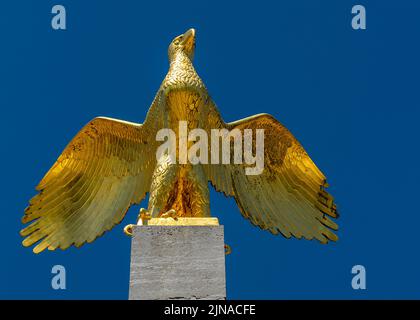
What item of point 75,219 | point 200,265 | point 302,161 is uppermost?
point 302,161

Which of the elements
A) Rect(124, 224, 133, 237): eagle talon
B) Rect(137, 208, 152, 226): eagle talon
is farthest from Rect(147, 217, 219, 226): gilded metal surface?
Rect(124, 224, 133, 237): eagle talon

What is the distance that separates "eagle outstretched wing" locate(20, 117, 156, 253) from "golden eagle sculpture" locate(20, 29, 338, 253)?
0.01 meters

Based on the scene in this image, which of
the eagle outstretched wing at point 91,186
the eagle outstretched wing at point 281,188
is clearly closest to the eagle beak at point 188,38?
the eagle outstretched wing at point 281,188

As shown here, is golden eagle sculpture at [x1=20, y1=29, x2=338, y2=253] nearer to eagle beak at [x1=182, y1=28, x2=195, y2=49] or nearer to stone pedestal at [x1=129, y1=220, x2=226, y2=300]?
eagle beak at [x1=182, y1=28, x2=195, y2=49]

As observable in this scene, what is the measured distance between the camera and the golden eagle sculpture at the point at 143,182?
949 cm

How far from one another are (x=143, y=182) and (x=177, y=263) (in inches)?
70.3

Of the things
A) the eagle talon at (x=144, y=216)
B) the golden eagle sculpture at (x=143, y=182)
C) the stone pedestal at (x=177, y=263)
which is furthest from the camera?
the golden eagle sculpture at (x=143, y=182)

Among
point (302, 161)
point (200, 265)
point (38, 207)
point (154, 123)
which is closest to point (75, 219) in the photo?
point (38, 207)

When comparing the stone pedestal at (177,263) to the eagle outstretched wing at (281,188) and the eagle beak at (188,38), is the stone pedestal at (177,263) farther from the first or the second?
the eagle beak at (188,38)

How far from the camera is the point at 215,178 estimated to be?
961cm

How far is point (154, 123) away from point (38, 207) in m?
1.83

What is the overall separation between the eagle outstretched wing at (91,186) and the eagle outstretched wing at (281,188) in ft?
3.13

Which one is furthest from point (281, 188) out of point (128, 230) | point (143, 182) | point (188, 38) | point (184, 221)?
point (128, 230)

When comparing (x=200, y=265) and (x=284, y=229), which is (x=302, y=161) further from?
(x=200, y=265)
